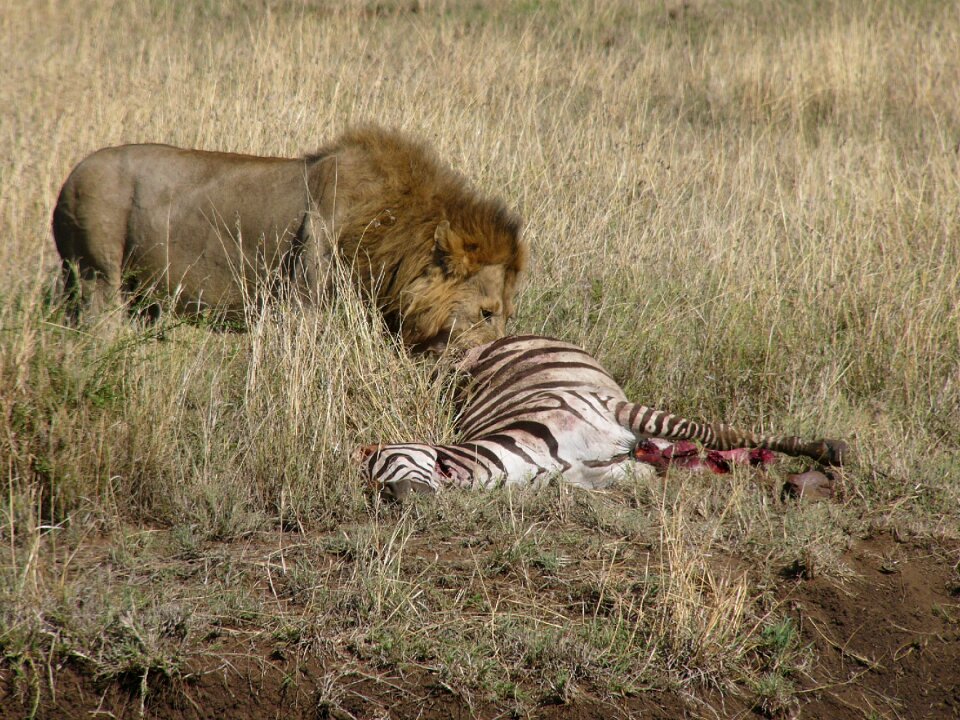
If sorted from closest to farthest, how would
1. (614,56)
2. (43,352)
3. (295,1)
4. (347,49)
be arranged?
(43,352)
(347,49)
(614,56)
(295,1)

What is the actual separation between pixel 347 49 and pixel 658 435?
6992 millimetres

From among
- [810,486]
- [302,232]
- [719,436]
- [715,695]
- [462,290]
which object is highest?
[302,232]

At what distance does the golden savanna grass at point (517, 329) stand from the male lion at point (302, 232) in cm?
37

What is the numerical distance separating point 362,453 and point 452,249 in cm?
149

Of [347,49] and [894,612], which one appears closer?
[894,612]

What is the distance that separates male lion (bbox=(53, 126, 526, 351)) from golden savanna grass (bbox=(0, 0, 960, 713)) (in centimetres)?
37

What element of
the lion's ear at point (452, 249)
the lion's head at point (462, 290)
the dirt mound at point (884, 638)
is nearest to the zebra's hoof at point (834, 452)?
the dirt mound at point (884, 638)

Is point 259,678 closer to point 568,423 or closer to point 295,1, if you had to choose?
point 568,423

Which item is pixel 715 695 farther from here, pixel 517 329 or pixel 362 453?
pixel 517 329

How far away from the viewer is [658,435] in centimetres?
486

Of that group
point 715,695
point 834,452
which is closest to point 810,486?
point 834,452

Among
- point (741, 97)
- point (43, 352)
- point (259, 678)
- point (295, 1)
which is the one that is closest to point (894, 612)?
point (259, 678)

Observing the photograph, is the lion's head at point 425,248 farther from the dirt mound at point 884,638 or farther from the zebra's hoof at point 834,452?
the dirt mound at point 884,638

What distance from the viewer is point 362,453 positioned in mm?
4723
